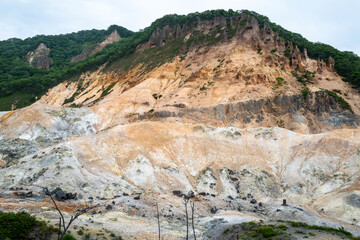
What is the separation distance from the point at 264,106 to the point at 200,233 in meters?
32.9

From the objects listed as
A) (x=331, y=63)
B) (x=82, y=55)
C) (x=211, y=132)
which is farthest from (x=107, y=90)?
(x=82, y=55)

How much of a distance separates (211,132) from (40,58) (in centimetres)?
10707

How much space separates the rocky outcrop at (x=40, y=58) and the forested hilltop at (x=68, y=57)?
6.59ft

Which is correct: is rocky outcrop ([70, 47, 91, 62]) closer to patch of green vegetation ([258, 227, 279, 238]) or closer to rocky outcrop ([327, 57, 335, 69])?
rocky outcrop ([327, 57, 335, 69])

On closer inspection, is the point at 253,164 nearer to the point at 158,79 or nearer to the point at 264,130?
the point at 264,130

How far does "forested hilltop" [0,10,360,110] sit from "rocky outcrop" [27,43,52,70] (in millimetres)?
2010

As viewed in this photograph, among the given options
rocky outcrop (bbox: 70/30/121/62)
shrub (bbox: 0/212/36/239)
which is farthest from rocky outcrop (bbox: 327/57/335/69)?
rocky outcrop (bbox: 70/30/121/62)

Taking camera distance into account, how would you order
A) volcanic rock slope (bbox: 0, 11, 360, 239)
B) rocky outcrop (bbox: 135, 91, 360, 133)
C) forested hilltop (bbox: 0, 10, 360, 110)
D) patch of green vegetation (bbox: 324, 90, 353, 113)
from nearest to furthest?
volcanic rock slope (bbox: 0, 11, 360, 239)
rocky outcrop (bbox: 135, 91, 360, 133)
patch of green vegetation (bbox: 324, 90, 353, 113)
forested hilltop (bbox: 0, 10, 360, 110)

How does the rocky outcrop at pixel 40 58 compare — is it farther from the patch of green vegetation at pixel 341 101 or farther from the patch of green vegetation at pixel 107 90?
the patch of green vegetation at pixel 341 101

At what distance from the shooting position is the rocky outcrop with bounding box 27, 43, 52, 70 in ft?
386

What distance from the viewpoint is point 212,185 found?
3284 centimetres

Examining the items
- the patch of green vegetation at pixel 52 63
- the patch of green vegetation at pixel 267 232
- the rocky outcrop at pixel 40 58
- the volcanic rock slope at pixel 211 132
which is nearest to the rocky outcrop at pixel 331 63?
the volcanic rock slope at pixel 211 132

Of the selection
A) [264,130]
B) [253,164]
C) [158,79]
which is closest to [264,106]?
[264,130]

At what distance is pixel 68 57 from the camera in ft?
420
